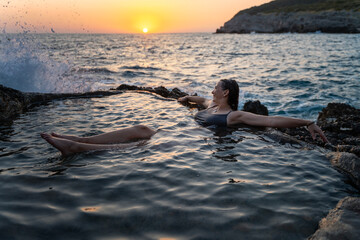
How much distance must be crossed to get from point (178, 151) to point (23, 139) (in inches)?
112

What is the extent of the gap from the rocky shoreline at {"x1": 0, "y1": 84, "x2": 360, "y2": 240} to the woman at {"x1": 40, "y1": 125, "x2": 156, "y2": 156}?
2557 mm

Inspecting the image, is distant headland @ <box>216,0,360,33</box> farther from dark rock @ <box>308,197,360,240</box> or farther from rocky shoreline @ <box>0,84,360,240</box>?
dark rock @ <box>308,197,360,240</box>

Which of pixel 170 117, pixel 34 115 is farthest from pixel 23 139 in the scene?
pixel 170 117

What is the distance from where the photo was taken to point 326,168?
4043mm

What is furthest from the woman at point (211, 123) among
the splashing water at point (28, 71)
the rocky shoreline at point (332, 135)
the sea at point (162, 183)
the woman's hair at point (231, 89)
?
the splashing water at point (28, 71)

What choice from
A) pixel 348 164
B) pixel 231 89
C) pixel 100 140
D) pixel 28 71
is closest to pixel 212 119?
pixel 231 89

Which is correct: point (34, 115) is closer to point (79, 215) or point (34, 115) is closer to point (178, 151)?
point (178, 151)

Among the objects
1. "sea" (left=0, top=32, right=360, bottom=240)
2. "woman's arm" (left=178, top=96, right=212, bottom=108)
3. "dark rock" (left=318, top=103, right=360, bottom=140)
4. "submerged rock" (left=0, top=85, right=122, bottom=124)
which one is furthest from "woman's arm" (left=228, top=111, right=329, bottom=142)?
"submerged rock" (left=0, top=85, right=122, bottom=124)

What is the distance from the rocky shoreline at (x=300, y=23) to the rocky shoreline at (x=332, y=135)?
99.6m

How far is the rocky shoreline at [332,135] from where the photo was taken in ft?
8.59

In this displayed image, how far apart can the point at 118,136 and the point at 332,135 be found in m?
4.83

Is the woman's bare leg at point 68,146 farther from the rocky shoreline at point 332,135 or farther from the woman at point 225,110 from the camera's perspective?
the rocky shoreline at point 332,135

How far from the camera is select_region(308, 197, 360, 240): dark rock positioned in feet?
8.03

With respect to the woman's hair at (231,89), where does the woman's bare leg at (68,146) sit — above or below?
below
